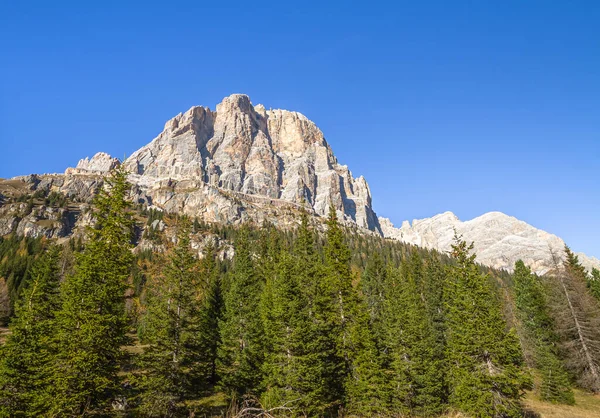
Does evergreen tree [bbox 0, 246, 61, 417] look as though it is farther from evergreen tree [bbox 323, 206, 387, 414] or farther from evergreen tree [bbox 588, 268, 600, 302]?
evergreen tree [bbox 588, 268, 600, 302]

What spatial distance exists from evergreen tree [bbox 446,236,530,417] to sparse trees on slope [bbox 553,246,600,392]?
24928mm

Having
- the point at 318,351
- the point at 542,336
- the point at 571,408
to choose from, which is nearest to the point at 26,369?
the point at 318,351

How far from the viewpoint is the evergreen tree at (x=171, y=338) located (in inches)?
972

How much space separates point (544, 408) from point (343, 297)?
25271 mm

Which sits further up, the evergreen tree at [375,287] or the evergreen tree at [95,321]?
the evergreen tree at [375,287]

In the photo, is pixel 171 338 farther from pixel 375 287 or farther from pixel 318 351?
pixel 375 287

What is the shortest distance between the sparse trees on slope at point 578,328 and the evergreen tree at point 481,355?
81.8 feet

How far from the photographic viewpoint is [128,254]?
22.9m

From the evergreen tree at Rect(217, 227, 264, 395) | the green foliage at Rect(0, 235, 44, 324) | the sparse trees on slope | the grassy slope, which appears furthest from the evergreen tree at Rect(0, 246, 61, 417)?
the sparse trees on slope

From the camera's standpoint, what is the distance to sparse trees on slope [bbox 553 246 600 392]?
40.7 meters

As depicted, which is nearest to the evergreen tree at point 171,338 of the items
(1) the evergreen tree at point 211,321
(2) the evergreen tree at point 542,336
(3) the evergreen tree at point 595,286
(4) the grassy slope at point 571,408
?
(1) the evergreen tree at point 211,321

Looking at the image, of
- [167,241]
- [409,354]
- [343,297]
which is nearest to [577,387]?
[409,354]

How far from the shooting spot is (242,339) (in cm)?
3494

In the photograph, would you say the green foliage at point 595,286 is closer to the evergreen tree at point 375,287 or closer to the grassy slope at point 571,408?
the grassy slope at point 571,408
